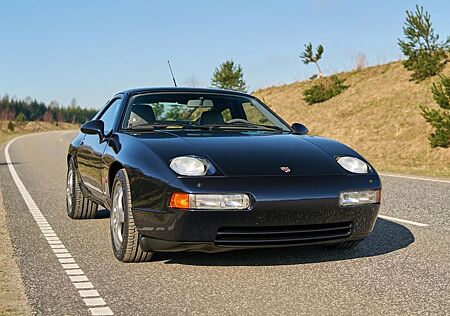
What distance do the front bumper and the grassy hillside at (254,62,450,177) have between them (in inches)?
628

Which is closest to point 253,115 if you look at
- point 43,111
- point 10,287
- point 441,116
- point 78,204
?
point 78,204

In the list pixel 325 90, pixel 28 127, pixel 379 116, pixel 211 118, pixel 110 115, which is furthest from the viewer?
pixel 28 127

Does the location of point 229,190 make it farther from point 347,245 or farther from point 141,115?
point 141,115

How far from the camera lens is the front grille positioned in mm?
4301

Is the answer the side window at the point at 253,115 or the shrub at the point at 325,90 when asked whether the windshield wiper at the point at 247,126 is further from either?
the shrub at the point at 325,90

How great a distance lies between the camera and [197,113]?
5992 mm

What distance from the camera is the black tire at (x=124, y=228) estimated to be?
15.4 feet

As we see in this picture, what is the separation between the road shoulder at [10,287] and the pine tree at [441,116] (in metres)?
16.5

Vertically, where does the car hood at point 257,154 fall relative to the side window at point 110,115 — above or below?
below

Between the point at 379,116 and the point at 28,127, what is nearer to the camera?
the point at 379,116

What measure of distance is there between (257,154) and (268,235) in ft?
2.14

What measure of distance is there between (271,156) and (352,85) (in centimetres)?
3667

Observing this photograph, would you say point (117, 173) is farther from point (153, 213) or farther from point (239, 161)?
point (239, 161)

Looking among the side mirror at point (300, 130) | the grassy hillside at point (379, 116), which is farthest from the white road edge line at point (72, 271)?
the grassy hillside at point (379, 116)
